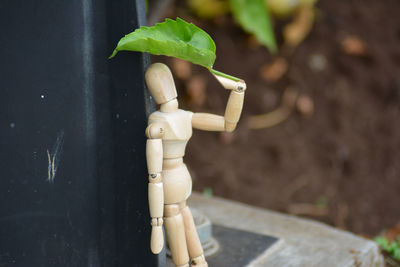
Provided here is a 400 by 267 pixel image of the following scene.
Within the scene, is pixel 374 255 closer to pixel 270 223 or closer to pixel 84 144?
pixel 270 223

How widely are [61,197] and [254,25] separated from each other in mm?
867

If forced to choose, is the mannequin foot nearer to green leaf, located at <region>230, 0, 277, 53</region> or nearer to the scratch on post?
the scratch on post

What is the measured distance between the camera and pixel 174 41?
0.82 meters

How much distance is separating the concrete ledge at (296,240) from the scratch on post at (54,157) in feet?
1.53

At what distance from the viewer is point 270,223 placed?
1396 millimetres

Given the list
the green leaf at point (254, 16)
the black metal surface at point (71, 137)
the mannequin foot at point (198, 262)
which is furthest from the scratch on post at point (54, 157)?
the green leaf at point (254, 16)

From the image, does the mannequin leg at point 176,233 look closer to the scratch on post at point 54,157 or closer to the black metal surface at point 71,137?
the black metal surface at point 71,137

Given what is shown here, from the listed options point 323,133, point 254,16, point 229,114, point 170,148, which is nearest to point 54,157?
point 170,148

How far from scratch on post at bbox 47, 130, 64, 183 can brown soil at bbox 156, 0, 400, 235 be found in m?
1.04

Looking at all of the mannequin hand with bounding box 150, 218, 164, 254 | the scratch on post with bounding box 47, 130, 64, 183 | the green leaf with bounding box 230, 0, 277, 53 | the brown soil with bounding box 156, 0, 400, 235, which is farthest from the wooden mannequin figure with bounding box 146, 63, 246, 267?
the brown soil with bounding box 156, 0, 400, 235

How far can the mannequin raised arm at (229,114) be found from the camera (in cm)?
87

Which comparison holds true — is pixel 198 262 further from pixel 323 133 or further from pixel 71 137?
pixel 323 133

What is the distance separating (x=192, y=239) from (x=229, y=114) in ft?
0.80

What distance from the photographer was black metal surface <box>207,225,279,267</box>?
1.14 meters
